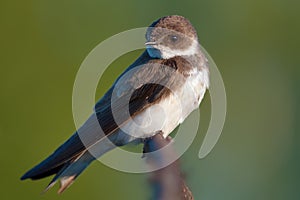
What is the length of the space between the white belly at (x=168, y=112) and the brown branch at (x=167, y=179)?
1.08m

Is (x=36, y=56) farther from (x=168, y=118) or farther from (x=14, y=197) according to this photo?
(x=168, y=118)

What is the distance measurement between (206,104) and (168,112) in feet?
5.63

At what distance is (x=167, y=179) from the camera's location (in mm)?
3711

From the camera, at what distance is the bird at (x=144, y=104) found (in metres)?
5.18

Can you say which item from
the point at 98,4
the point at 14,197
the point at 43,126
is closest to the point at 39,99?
the point at 43,126

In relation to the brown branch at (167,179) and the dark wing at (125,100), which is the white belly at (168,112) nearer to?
the dark wing at (125,100)

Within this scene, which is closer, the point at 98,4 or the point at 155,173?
the point at 155,173

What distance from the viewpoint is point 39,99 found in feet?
28.0

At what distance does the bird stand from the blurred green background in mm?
1616

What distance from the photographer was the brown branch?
3580 millimetres

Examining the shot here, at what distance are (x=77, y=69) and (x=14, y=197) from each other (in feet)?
4.37

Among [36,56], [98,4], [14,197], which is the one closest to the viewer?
[14,197]

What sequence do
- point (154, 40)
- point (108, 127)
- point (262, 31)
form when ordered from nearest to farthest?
point (108, 127)
point (154, 40)
point (262, 31)

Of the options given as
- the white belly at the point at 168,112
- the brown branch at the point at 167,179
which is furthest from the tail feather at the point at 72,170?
the brown branch at the point at 167,179
